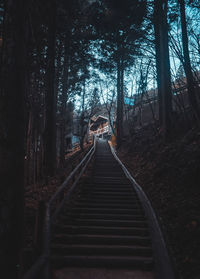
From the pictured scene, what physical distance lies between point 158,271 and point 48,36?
10231 millimetres

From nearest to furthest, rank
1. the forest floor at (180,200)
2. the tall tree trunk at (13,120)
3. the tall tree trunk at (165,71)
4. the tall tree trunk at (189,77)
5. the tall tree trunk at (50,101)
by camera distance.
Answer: the tall tree trunk at (13,120), the forest floor at (180,200), the tall tree trunk at (189,77), the tall tree trunk at (50,101), the tall tree trunk at (165,71)

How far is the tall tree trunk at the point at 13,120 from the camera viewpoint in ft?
9.59

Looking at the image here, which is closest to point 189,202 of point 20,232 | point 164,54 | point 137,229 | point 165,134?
point 137,229

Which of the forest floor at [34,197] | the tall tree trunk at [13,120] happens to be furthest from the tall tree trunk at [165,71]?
the tall tree trunk at [13,120]

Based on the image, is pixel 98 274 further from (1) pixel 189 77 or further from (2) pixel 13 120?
(1) pixel 189 77

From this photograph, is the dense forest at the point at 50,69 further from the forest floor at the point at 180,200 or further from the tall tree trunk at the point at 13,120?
the forest floor at the point at 180,200

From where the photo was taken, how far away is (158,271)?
3775 mm

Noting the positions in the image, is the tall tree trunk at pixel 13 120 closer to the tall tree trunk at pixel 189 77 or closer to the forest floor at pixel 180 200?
the forest floor at pixel 180 200

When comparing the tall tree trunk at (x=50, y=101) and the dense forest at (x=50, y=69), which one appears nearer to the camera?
the dense forest at (x=50, y=69)

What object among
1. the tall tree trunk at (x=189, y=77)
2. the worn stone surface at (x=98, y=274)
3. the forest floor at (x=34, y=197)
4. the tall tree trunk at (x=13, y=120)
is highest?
the tall tree trunk at (x=189, y=77)

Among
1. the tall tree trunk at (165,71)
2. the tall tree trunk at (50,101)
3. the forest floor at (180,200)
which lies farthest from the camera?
the tall tree trunk at (165,71)

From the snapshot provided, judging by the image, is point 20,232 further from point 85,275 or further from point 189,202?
point 189,202

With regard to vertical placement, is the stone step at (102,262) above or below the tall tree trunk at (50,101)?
below

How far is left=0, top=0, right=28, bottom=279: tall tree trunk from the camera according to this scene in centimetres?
292
